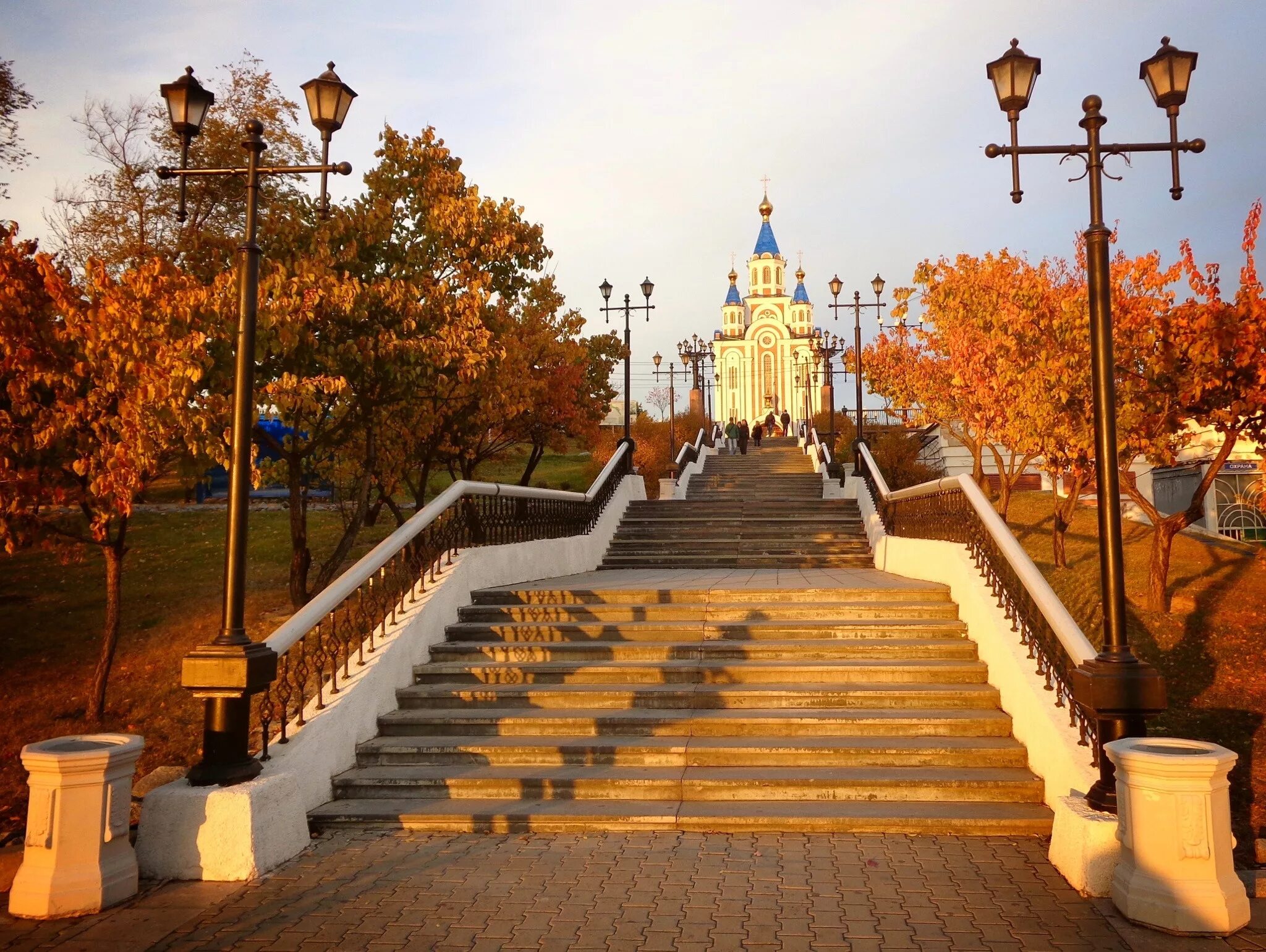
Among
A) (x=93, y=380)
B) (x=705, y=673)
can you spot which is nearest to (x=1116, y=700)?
(x=705, y=673)

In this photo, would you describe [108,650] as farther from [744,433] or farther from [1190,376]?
[744,433]

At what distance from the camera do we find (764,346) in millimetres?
97000

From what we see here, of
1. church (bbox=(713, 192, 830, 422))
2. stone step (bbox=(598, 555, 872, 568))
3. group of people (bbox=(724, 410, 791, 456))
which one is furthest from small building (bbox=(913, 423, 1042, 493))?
church (bbox=(713, 192, 830, 422))

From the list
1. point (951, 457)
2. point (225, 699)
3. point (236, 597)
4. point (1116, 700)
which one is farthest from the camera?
point (951, 457)

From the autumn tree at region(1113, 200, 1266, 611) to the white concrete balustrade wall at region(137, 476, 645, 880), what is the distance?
9878 millimetres

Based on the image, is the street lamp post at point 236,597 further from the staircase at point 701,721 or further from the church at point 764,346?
the church at point 764,346

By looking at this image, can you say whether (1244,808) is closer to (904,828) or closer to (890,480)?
(904,828)

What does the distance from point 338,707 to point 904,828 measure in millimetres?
4334

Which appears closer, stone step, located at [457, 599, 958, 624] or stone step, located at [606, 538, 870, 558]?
stone step, located at [457, 599, 958, 624]

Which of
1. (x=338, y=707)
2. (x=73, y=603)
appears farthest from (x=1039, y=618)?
(x=73, y=603)

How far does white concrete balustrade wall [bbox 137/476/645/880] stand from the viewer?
5582 mm

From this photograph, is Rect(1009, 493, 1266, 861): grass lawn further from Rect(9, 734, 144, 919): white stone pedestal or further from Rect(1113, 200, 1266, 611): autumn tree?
Rect(9, 734, 144, 919): white stone pedestal

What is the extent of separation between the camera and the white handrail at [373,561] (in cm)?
668

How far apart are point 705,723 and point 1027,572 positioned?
2920 mm
